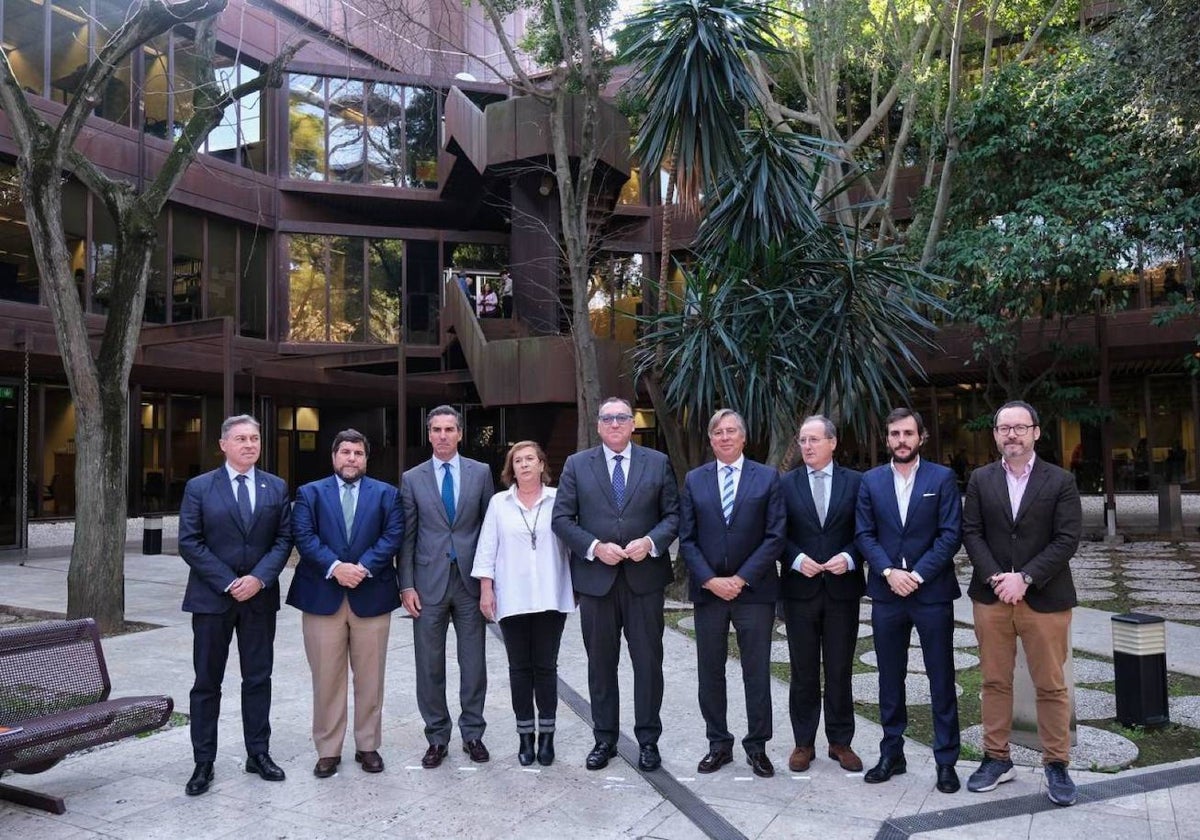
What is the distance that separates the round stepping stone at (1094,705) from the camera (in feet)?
17.5

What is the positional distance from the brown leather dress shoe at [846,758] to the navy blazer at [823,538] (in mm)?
717

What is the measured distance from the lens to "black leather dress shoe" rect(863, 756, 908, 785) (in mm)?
4250

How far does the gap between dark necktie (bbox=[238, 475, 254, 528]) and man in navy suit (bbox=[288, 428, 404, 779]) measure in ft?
0.69

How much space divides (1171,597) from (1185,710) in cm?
469

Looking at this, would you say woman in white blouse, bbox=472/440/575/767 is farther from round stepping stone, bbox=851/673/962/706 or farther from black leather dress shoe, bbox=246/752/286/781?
round stepping stone, bbox=851/673/962/706

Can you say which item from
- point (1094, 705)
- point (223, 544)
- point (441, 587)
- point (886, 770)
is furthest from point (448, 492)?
point (1094, 705)

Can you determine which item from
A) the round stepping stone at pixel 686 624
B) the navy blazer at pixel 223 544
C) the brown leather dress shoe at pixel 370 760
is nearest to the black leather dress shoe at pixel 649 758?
the brown leather dress shoe at pixel 370 760

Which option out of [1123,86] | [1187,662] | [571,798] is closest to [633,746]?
[571,798]

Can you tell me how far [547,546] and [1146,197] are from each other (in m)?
11.8

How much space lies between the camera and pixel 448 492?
473cm

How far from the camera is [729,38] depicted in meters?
8.32

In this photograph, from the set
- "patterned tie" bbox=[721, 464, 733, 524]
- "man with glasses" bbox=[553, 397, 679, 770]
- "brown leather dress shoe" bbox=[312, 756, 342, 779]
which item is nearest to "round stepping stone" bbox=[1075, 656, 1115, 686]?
"patterned tie" bbox=[721, 464, 733, 524]

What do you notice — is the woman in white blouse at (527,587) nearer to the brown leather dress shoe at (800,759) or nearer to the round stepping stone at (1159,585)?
the brown leather dress shoe at (800,759)

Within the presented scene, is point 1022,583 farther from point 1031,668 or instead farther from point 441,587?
point 441,587
